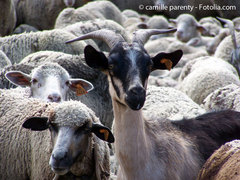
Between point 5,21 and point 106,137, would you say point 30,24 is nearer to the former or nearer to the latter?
point 5,21

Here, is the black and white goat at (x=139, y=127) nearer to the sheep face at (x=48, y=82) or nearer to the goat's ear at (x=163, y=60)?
the goat's ear at (x=163, y=60)

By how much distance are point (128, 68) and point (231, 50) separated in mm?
5885

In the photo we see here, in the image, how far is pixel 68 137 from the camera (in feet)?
11.7

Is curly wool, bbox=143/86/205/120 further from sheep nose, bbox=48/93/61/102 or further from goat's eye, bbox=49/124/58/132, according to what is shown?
goat's eye, bbox=49/124/58/132

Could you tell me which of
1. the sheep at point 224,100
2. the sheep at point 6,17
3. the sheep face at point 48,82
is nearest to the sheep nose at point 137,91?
the sheep face at point 48,82

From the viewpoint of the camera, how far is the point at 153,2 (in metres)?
18.5

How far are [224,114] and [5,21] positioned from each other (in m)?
6.54

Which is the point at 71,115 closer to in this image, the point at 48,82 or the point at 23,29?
the point at 48,82

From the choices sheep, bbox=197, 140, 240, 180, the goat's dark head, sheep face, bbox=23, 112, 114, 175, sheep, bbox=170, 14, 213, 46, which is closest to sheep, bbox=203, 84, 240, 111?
the goat's dark head

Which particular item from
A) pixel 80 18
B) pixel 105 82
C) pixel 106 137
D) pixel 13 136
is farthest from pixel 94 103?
pixel 80 18

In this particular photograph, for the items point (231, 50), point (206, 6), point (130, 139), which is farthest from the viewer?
point (206, 6)

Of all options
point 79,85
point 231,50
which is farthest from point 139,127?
Answer: point 231,50

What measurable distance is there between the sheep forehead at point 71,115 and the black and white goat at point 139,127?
0.99 ft

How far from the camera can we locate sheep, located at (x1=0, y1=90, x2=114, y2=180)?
357 centimetres
